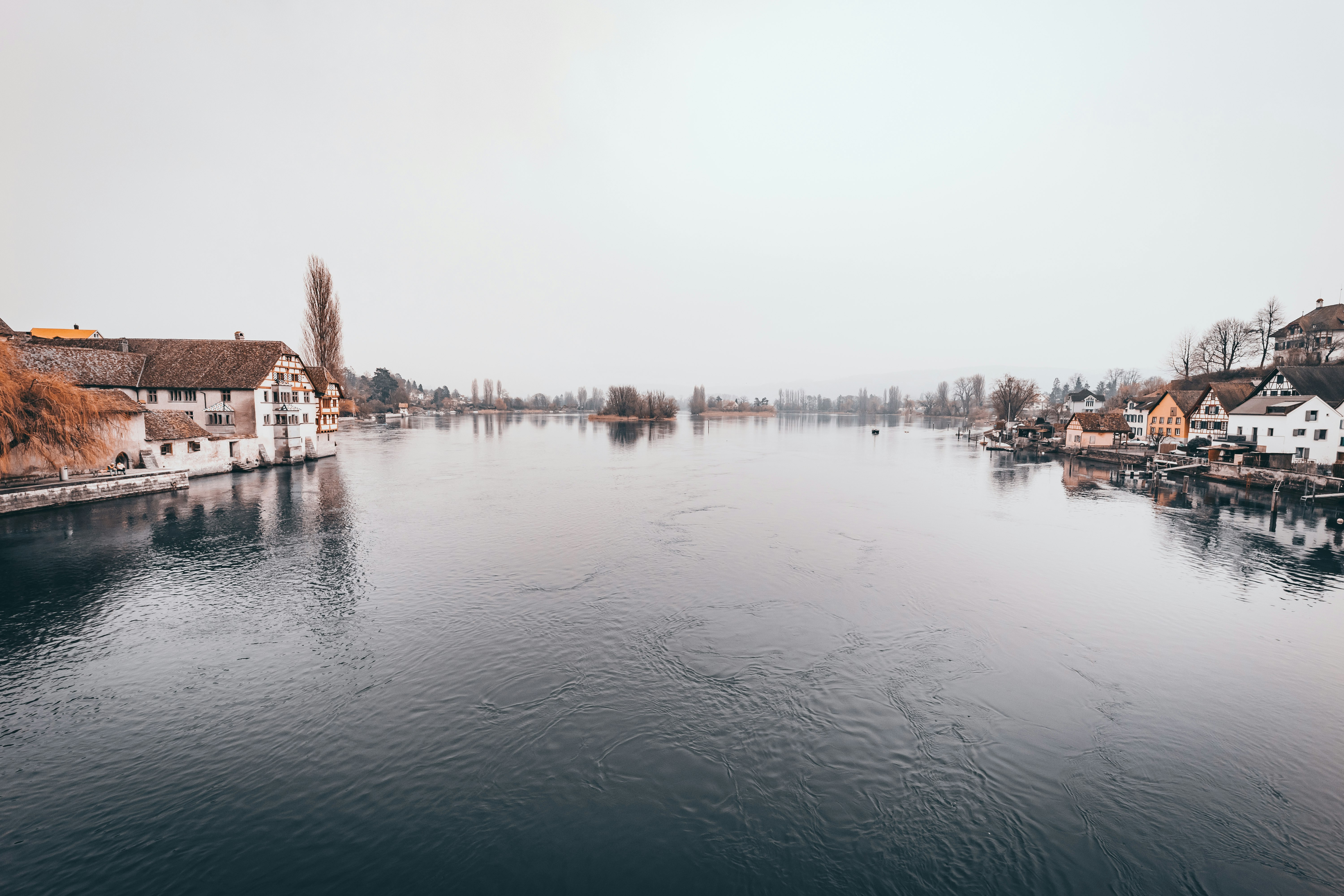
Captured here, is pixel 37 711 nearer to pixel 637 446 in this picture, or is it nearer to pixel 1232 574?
pixel 1232 574

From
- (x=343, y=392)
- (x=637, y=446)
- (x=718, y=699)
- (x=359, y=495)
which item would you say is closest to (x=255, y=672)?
(x=718, y=699)

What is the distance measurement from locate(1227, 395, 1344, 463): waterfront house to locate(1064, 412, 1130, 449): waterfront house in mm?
19906

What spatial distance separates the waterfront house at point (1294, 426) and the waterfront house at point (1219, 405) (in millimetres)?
3742

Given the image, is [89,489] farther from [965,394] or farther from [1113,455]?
[965,394]

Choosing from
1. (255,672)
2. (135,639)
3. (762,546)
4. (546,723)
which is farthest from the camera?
(762,546)

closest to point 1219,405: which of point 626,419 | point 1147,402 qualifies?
point 1147,402

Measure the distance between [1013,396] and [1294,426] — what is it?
58.8m

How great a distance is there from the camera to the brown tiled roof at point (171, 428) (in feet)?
123

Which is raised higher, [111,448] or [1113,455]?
[111,448]

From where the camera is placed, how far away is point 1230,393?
55.2 m

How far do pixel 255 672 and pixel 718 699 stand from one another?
38.9ft

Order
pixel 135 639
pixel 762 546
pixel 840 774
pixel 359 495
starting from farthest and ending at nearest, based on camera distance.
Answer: pixel 359 495 → pixel 762 546 → pixel 135 639 → pixel 840 774

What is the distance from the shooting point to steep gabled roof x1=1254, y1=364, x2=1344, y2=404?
45.0 metres

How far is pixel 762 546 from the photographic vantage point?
25.7 metres
